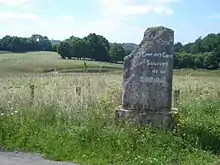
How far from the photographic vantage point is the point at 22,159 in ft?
25.5

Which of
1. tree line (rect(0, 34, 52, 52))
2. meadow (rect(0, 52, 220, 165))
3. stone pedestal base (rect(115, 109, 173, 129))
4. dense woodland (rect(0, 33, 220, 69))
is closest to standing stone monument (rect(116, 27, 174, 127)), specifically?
stone pedestal base (rect(115, 109, 173, 129))

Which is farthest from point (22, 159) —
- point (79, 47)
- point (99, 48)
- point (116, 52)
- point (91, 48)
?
point (79, 47)

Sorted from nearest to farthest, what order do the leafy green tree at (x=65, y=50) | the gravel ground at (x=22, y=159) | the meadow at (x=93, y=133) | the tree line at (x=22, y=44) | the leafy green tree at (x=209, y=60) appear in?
the gravel ground at (x=22, y=159) → the meadow at (x=93, y=133) → the leafy green tree at (x=209, y=60) → the leafy green tree at (x=65, y=50) → the tree line at (x=22, y=44)

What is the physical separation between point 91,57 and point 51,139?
2777 inches

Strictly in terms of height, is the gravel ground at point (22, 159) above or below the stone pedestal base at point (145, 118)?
below

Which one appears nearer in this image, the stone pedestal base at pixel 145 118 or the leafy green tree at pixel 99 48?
the stone pedestal base at pixel 145 118

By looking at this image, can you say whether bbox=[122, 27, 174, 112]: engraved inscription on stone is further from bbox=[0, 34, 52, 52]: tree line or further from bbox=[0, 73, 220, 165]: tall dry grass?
bbox=[0, 34, 52, 52]: tree line

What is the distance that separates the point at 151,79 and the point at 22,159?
138 inches

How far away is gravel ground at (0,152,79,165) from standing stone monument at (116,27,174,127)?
2.47m

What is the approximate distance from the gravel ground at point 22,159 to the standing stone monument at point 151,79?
2472 mm

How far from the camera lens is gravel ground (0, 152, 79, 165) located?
293 inches

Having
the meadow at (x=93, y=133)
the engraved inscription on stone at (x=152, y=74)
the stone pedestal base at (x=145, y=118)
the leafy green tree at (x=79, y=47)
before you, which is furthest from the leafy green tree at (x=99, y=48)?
the stone pedestal base at (x=145, y=118)

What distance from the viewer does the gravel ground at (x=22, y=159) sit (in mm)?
7441

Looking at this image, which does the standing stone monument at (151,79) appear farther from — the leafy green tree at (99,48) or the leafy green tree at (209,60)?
the leafy green tree at (209,60)
